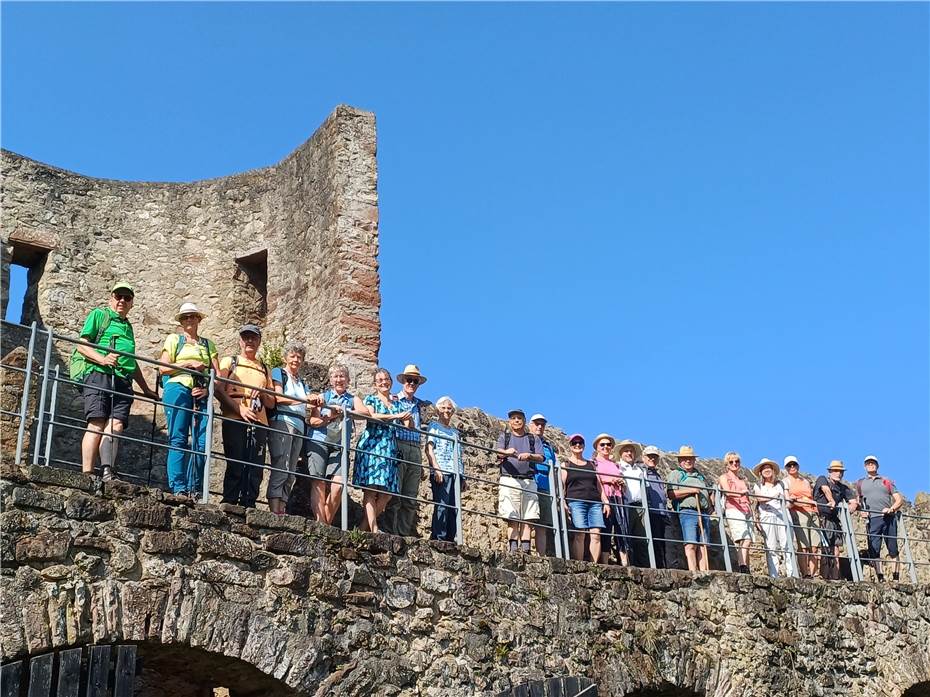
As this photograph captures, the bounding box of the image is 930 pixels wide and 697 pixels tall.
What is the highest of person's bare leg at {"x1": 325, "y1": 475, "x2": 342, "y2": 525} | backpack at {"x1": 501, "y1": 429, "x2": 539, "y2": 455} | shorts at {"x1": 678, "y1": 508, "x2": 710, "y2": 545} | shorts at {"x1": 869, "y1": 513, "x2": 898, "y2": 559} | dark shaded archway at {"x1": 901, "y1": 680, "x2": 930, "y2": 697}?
backpack at {"x1": 501, "y1": 429, "x2": 539, "y2": 455}

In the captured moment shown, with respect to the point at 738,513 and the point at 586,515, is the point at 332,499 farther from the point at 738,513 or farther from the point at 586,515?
the point at 738,513

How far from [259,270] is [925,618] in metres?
8.58

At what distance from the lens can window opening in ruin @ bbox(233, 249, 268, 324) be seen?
14.3 m

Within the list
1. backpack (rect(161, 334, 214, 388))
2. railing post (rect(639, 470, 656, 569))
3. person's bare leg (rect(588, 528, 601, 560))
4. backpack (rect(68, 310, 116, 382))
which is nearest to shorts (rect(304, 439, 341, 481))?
backpack (rect(161, 334, 214, 388))

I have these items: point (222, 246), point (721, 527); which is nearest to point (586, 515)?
point (721, 527)

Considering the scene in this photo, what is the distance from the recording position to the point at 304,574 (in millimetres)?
7766

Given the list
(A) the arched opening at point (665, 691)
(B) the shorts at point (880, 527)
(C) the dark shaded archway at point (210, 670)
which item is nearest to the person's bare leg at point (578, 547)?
(A) the arched opening at point (665, 691)

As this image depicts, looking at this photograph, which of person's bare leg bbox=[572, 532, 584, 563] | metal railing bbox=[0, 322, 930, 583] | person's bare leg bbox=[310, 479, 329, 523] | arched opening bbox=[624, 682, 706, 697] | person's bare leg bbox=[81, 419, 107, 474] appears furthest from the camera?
person's bare leg bbox=[572, 532, 584, 563]

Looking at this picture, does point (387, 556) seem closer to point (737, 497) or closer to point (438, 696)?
point (438, 696)

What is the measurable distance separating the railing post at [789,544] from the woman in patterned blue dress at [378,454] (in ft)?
14.2

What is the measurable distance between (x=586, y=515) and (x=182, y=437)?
3.89 meters

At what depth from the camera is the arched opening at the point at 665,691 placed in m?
9.64

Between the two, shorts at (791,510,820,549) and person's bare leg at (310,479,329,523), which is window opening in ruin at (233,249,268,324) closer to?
person's bare leg at (310,479,329,523)

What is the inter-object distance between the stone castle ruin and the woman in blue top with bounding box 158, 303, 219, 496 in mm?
414
